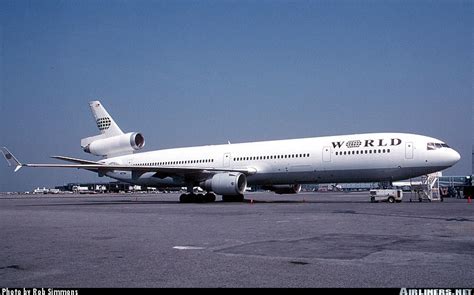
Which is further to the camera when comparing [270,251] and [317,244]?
[317,244]

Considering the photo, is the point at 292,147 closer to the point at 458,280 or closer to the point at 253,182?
the point at 253,182

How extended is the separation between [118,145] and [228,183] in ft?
49.5

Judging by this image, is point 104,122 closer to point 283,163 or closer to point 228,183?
point 228,183

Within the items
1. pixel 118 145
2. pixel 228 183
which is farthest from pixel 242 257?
pixel 118 145

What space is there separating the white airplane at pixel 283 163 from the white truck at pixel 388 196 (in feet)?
9.47

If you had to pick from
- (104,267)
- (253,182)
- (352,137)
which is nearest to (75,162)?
(253,182)

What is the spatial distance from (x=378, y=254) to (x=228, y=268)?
2773 millimetres

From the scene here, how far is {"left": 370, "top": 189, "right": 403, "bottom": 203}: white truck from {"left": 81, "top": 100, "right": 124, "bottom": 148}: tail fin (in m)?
22.6

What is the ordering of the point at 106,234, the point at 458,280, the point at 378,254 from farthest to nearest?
the point at 106,234
the point at 378,254
the point at 458,280

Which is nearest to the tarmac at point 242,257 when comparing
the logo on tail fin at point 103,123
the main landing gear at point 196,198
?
the main landing gear at point 196,198

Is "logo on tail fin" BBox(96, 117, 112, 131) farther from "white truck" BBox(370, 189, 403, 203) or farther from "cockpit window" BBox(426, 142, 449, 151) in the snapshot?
"cockpit window" BBox(426, 142, 449, 151)

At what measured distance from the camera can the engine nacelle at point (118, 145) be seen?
Result: 40.6 metres

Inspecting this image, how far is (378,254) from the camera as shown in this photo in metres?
7.95

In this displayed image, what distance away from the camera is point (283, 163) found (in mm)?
30844
